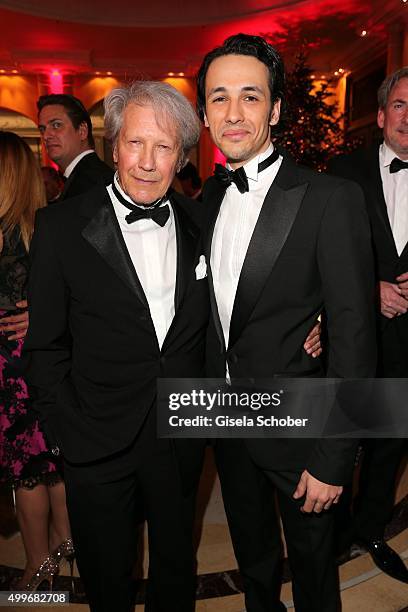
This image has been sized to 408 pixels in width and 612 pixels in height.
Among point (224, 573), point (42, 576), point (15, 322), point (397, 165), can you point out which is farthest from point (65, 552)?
point (397, 165)

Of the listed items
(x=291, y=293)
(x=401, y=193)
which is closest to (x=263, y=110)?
(x=291, y=293)

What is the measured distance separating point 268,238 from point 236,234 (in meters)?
0.16

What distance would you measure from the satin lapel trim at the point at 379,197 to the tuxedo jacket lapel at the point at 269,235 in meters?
0.97

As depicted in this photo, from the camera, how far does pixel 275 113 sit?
5.59ft

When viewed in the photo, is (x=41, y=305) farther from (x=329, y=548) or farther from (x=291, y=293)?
(x=329, y=548)

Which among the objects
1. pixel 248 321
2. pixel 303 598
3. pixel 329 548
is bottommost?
pixel 303 598

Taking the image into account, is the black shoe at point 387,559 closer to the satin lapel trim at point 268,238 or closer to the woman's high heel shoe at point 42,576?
the woman's high heel shoe at point 42,576

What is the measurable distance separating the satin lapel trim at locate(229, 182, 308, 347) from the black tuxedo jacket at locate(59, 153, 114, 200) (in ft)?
5.44

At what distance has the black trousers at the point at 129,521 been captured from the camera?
5.62 ft

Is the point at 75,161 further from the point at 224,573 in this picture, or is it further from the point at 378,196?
the point at 224,573

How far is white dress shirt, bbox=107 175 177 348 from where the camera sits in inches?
66.8

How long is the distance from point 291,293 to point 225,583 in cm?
167

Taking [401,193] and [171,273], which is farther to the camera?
[401,193]

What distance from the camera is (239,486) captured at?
183cm
